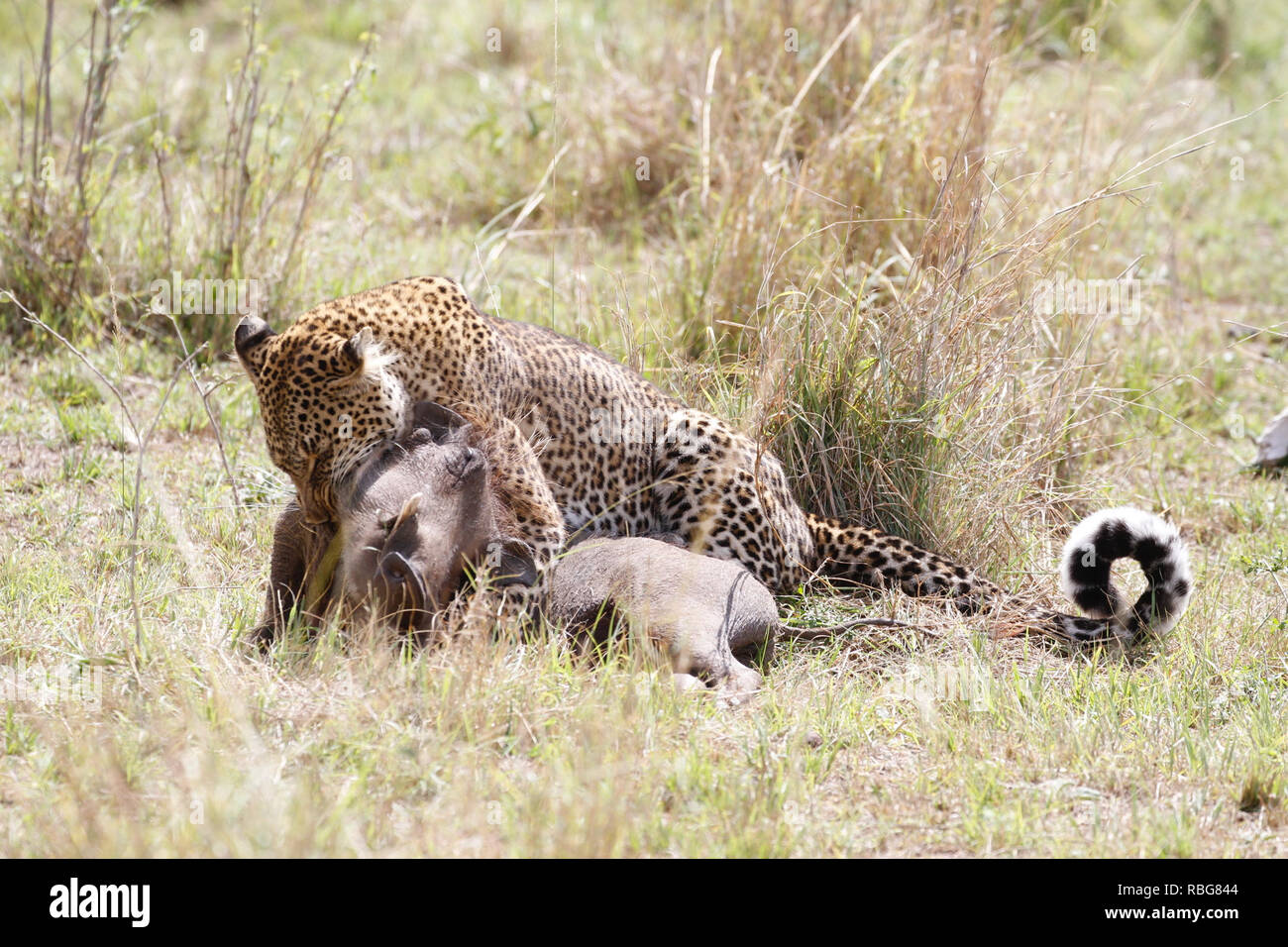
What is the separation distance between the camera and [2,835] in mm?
3514

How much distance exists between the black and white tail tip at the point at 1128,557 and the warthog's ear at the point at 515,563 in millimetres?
2014

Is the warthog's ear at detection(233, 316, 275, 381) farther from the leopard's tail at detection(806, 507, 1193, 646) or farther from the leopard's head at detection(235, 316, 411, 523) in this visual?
the leopard's tail at detection(806, 507, 1193, 646)

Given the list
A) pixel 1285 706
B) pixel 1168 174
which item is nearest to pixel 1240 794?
pixel 1285 706

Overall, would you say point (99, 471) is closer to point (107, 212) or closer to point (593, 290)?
point (107, 212)

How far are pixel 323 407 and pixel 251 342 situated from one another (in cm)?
48

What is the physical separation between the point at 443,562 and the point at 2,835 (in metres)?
1.62

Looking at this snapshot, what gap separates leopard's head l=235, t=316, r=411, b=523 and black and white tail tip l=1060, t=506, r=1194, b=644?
8.61 ft

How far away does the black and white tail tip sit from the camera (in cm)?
515

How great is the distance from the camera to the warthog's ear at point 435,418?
5.27 metres

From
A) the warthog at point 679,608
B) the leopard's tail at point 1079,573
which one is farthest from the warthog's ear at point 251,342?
the leopard's tail at point 1079,573

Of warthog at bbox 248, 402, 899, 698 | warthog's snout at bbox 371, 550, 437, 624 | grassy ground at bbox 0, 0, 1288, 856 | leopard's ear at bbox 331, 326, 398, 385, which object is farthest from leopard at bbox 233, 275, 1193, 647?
warthog's snout at bbox 371, 550, 437, 624

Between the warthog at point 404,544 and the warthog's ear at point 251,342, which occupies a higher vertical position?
the warthog's ear at point 251,342

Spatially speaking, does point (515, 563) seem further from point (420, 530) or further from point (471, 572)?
point (420, 530)

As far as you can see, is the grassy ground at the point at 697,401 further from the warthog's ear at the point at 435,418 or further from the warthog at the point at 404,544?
the warthog's ear at the point at 435,418
